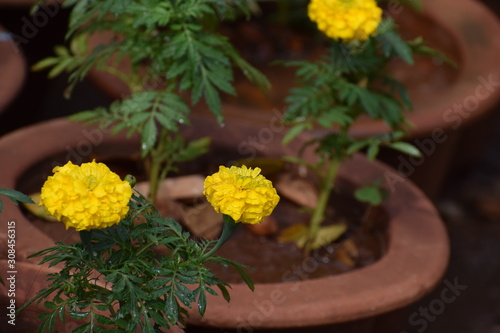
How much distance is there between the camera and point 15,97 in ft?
6.48

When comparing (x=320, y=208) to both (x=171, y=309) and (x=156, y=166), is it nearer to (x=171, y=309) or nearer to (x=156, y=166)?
(x=156, y=166)

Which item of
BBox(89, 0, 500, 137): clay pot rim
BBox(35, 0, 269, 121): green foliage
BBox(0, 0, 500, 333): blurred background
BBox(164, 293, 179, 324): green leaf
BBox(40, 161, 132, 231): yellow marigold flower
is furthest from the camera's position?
BBox(0, 0, 500, 333): blurred background

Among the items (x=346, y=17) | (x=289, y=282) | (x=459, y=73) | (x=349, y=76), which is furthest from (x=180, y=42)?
(x=459, y=73)

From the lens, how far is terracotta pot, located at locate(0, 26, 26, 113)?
1.95m

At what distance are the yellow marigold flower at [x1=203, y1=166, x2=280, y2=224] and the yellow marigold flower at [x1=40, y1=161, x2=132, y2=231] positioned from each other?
12cm

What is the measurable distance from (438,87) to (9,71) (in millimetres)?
1420

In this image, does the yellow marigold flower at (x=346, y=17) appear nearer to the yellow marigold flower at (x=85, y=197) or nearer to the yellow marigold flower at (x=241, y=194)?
the yellow marigold flower at (x=241, y=194)

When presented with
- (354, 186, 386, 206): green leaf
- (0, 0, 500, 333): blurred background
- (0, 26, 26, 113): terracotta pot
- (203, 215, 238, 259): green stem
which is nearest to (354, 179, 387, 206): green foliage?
(354, 186, 386, 206): green leaf

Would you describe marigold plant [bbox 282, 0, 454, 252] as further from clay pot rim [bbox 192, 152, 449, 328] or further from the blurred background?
the blurred background

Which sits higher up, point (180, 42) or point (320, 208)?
point (180, 42)

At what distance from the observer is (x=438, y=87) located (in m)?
2.71

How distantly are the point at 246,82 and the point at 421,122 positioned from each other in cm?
67

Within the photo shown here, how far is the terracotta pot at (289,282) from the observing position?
1509 millimetres

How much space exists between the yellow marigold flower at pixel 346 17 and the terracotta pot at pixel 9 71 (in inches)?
32.6
